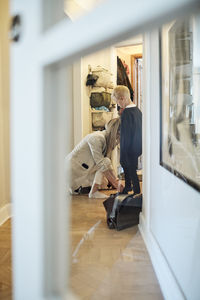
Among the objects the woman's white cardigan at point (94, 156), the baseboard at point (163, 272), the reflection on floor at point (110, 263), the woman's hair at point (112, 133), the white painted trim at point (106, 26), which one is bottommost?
the reflection on floor at point (110, 263)

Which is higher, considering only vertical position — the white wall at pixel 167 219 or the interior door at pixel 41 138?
the interior door at pixel 41 138

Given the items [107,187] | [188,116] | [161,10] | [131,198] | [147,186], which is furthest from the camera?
[107,187]

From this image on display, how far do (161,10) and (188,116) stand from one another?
79 cm

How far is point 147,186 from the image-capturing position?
79.0 inches

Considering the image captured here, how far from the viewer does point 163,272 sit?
1371 millimetres

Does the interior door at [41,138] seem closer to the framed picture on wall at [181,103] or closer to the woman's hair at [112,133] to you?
the framed picture on wall at [181,103]

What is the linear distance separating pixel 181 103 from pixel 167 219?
607 millimetres

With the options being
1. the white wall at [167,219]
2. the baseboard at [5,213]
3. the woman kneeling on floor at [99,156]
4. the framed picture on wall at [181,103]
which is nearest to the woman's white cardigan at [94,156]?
the woman kneeling on floor at [99,156]

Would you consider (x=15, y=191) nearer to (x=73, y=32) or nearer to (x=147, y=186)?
(x=73, y=32)

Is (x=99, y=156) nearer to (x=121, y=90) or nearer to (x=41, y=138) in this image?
(x=121, y=90)

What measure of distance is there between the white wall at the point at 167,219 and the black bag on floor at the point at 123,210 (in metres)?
0.11

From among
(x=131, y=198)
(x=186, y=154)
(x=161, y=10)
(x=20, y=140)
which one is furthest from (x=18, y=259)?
(x=131, y=198)

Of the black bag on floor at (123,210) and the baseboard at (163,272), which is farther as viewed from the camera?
the black bag on floor at (123,210)

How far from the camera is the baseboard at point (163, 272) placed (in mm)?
1169
